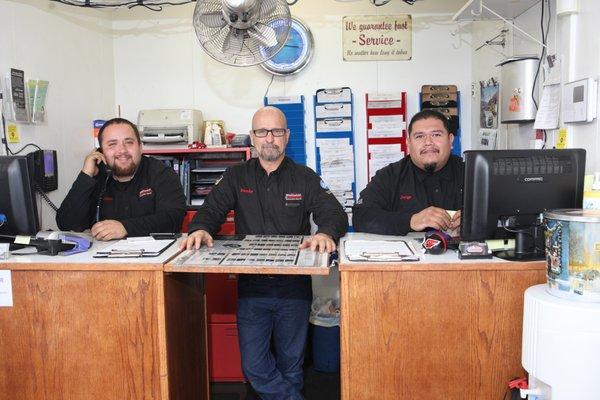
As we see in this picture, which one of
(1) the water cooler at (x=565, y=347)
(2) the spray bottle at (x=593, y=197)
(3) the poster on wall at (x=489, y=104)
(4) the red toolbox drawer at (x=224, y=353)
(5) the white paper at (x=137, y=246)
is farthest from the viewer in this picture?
(3) the poster on wall at (x=489, y=104)

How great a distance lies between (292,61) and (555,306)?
283 cm

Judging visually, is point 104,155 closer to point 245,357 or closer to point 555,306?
point 245,357

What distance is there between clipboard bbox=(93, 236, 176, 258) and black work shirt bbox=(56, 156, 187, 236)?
45 cm

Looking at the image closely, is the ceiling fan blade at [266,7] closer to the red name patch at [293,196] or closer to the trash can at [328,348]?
the red name patch at [293,196]

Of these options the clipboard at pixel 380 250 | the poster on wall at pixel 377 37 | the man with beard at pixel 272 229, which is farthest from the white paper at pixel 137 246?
the poster on wall at pixel 377 37

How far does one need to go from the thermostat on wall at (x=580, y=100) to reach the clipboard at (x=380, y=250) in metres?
0.91

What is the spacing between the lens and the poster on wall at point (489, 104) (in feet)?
10.6

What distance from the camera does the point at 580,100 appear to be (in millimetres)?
2123

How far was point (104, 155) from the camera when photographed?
8.69 feet

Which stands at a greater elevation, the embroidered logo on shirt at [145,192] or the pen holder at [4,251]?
the embroidered logo on shirt at [145,192]

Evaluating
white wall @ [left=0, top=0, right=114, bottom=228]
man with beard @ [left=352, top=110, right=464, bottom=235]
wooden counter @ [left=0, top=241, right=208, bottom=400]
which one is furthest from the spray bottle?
white wall @ [left=0, top=0, right=114, bottom=228]

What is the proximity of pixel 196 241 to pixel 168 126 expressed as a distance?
184 centimetres

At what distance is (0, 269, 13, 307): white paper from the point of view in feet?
5.80

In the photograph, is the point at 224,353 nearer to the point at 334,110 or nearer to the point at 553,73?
the point at 334,110
